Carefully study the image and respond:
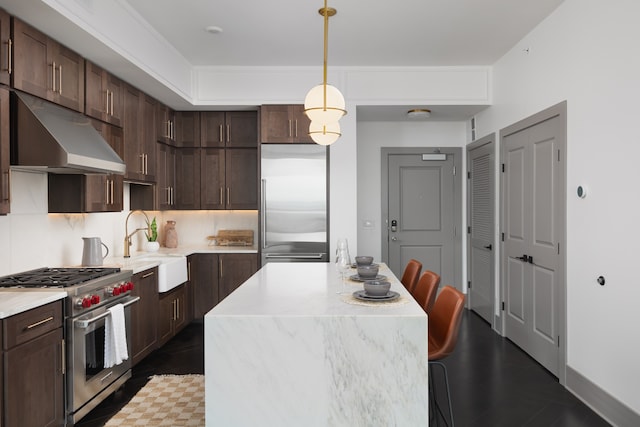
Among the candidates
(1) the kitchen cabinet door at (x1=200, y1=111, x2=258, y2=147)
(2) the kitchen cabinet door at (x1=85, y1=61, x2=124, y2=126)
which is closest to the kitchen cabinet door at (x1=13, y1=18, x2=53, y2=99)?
(2) the kitchen cabinet door at (x1=85, y1=61, x2=124, y2=126)

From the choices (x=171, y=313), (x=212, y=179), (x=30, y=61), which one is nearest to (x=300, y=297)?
(x=30, y=61)

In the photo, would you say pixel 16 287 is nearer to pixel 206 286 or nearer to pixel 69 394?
pixel 69 394

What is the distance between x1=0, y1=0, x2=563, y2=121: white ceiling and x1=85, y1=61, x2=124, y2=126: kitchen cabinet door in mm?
100

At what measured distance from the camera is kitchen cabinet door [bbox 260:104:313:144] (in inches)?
212

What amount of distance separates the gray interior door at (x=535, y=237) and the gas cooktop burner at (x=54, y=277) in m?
3.52

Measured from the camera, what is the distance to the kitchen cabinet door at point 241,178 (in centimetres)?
582

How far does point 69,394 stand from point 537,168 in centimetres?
401

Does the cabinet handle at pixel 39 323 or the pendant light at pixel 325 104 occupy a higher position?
the pendant light at pixel 325 104

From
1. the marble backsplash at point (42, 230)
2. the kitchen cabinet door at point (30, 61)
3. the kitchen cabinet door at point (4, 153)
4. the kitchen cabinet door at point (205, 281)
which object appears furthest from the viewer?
the kitchen cabinet door at point (205, 281)

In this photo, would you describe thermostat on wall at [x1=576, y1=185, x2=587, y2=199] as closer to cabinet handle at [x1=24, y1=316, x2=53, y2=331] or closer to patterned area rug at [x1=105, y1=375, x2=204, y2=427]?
patterned area rug at [x1=105, y1=375, x2=204, y2=427]

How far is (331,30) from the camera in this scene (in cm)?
424

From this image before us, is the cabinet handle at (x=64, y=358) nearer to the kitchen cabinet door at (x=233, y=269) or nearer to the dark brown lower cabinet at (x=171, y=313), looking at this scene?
the dark brown lower cabinet at (x=171, y=313)

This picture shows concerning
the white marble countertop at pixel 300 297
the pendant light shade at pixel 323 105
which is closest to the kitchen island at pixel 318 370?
the white marble countertop at pixel 300 297

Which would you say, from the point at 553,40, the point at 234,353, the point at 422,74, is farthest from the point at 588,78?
the point at 234,353
